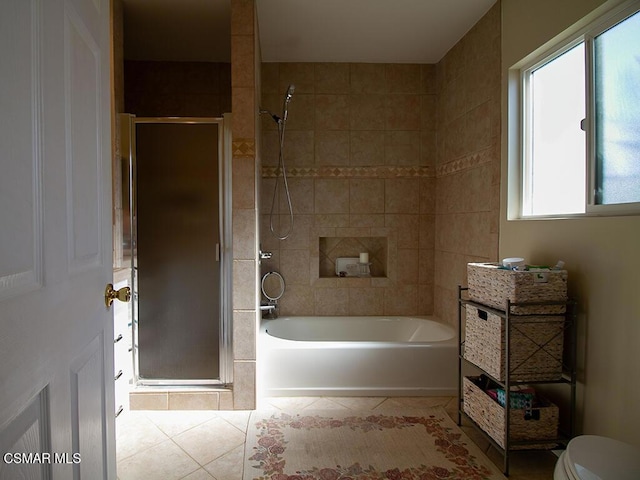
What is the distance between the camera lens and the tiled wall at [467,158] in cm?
257

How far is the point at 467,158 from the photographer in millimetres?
2920

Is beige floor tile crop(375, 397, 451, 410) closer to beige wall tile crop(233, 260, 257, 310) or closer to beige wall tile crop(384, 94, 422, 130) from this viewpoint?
beige wall tile crop(233, 260, 257, 310)

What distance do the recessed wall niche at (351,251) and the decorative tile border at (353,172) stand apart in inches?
22.3

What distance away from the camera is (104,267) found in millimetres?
1076

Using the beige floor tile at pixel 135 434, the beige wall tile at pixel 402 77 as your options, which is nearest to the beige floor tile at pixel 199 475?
the beige floor tile at pixel 135 434

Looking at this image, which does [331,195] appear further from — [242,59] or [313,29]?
[242,59]

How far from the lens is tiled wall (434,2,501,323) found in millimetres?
2574

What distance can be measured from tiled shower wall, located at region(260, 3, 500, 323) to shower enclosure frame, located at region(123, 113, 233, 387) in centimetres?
87

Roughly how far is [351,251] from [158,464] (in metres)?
2.25

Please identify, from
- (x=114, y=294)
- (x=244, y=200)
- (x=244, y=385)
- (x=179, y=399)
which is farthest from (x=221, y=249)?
(x=114, y=294)

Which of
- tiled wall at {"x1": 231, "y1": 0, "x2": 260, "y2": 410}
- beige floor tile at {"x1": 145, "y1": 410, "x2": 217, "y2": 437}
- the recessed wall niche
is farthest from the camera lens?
the recessed wall niche

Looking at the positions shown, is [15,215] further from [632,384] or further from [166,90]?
[166,90]

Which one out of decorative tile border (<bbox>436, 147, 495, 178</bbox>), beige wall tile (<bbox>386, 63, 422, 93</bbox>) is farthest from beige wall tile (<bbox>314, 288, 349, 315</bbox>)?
beige wall tile (<bbox>386, 63, 422, 93</bbox>)

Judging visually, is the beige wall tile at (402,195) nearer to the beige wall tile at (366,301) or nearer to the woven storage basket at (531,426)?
the beige wall tile at (366,301)
